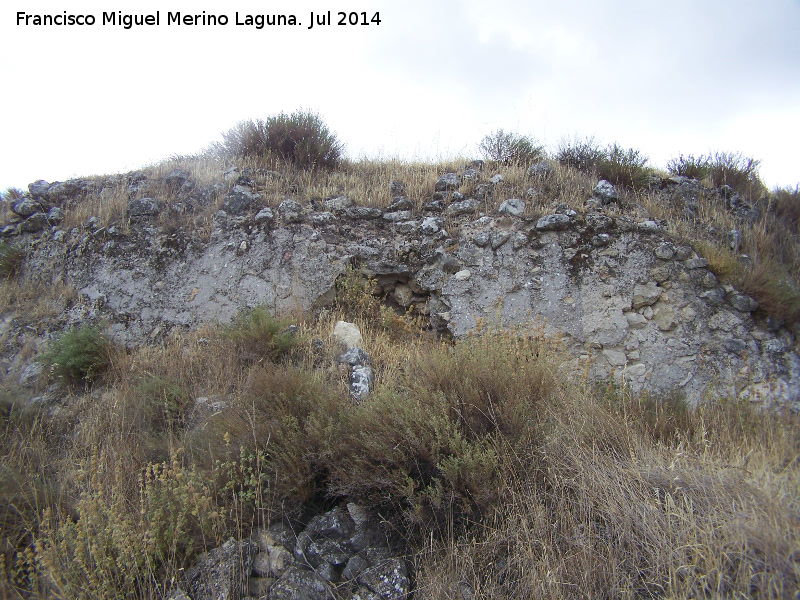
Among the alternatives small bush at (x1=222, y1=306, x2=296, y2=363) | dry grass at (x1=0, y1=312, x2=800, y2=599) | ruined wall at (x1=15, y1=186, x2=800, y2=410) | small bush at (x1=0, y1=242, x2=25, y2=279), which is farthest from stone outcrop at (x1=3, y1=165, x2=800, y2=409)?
dry grass at (x1=0, y1=312, x2=800, y2=599)

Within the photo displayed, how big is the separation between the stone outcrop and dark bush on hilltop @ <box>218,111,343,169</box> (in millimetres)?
1424

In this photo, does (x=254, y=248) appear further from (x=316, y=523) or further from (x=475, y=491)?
(x=475, y=491)

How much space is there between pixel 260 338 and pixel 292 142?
496 centimetres

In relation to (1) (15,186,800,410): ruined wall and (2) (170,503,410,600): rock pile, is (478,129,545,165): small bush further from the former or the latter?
(2) (170,503,410,600): rock pile

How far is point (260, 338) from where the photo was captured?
16.2 feet

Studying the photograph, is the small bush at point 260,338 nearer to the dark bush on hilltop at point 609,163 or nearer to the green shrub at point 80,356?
the green shrub at point 80,356

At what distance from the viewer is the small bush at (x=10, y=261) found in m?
7.25

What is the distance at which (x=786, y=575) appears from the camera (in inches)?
74.6

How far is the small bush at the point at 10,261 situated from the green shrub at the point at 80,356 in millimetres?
2930

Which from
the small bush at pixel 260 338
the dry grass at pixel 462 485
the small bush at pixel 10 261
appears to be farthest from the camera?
the small bush at pixel 10 261

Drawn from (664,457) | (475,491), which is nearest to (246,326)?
(475,491)

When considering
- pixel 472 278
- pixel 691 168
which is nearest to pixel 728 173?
pixel 691 168

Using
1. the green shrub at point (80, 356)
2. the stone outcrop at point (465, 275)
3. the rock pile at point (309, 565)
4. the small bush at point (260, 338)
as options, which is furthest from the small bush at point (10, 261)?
the rock pile at point (309, 565)

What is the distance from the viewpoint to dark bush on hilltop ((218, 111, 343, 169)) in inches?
328
